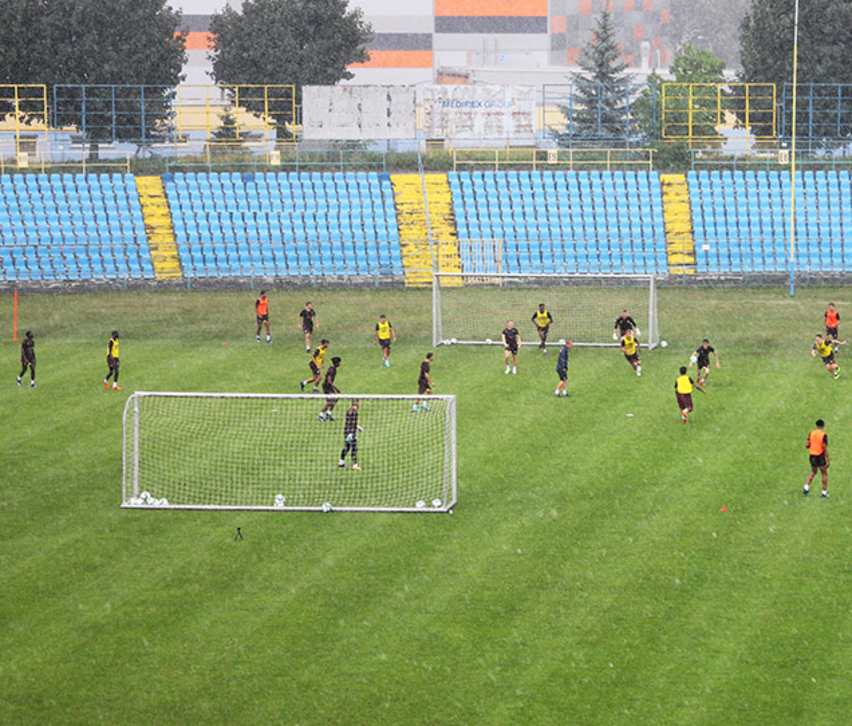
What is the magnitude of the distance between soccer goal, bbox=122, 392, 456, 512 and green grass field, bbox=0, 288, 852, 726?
0.64 metres

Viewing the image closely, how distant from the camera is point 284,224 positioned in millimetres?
51781

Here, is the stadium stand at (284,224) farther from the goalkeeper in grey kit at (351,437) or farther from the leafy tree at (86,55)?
the goalkeeper in grey kit at (351,437)

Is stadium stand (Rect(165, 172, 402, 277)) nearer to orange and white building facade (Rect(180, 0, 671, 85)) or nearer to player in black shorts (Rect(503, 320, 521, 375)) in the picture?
player in black shorts (Rect(503, 320, 521, 375))

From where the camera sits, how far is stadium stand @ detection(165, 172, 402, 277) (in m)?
50.4

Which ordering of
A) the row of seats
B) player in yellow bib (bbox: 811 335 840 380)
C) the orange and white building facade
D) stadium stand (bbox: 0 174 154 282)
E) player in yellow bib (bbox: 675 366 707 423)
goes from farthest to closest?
the orange and white building facade < the row of seats < stadium stand (bbox: 0 174 154 282) < player in yellow bib (bbox: 811 335 840 380) < player in yellow bib (bbox: 675 366 707 423)

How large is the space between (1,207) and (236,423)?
30.0 m

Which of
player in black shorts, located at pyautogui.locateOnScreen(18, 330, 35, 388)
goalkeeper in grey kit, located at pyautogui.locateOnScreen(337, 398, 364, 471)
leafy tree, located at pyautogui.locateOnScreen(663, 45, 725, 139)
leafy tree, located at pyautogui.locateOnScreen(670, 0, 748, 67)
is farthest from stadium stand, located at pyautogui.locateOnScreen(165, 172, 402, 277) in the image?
leafy tree, located at pyautogui.locateOnScreen(670, 0, 748, 67)

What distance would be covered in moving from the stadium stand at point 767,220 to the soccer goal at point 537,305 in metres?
4.61

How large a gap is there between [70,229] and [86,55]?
17.1 m

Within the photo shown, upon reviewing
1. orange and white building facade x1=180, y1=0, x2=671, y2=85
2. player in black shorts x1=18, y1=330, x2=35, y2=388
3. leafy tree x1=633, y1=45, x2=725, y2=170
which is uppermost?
orange and white building facade x1=180, y1=0, x2=671, y2=85

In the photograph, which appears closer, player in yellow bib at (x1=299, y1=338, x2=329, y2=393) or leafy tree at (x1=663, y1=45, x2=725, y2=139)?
player in yellow bib at (x1=299, y1=338, x2=329, y2=393)

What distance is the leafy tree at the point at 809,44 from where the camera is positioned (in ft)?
205

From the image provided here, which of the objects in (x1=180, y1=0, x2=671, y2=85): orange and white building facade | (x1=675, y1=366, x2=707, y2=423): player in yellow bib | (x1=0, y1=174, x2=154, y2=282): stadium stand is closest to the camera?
(x1=675, y1=366, x2=707, y2=423): player in yellow bib

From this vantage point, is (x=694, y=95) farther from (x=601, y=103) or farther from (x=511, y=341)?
(x=511, y=341)
